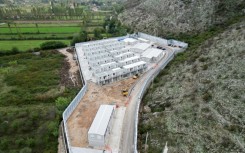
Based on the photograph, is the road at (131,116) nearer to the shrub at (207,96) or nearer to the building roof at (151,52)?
the building roof at (151,52)

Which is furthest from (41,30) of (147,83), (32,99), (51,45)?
(147,83)

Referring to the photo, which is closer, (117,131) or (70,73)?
(117,131)

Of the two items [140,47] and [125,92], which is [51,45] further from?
A: [125,92]

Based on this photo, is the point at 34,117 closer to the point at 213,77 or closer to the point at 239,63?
the point at 213,77

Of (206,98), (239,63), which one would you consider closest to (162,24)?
(239,63)

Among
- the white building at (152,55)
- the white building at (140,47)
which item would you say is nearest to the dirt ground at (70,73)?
the white building at (140,47)
